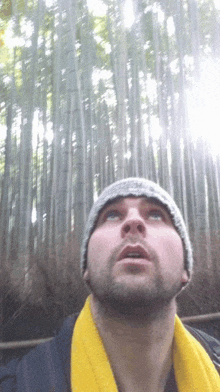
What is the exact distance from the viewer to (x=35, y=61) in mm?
3068

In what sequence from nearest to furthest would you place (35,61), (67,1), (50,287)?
1. (50,287)
2. (67,1)
3. (35,61)

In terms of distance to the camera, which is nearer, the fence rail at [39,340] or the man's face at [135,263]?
the man's face at [135,263]

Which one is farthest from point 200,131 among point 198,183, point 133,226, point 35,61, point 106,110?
point 133,226

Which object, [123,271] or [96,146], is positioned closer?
[123,271]

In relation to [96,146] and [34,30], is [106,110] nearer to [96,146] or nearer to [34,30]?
[96,146]

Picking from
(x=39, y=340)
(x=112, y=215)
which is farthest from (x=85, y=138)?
(x=112, y=215)

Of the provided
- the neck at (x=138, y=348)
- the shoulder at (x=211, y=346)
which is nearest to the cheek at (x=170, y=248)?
the neck at (x=138, y=348)

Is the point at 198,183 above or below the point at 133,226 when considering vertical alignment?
above

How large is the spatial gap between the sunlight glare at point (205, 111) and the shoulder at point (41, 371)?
9.34 feet

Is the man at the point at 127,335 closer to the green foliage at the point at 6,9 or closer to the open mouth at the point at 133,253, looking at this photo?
the open mouth at the point at 133,253

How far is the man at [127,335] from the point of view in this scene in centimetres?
85

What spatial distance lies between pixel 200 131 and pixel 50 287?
214 centimetres

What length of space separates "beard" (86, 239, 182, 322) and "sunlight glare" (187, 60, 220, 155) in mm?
2694

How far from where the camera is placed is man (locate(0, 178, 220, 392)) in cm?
85
